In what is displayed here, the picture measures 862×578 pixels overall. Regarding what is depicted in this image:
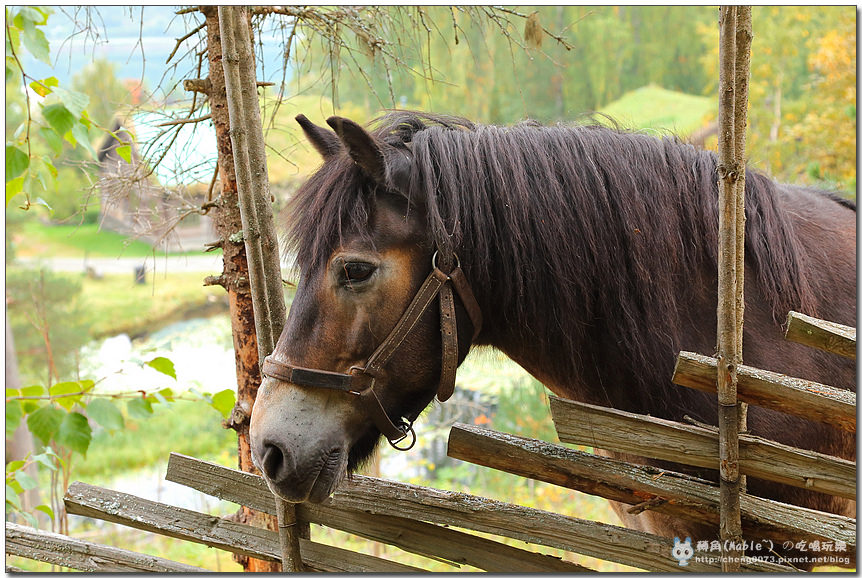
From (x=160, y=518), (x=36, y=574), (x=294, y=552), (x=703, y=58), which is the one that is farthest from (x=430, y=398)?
(x=703, y=58)

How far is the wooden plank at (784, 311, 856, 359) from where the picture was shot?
1.62 meters

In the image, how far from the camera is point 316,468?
1759 millimetres

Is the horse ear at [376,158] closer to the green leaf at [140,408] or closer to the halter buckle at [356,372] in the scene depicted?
the halter buckle at [356,372]

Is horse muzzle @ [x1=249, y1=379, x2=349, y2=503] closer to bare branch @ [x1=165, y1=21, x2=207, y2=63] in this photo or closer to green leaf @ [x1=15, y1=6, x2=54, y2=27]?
green leaf @ [x1=15, y1=6, x2=54, y2=27]

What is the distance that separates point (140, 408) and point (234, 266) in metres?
0.65

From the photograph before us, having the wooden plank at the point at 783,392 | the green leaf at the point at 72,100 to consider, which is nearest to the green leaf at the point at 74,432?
the green leaf at the point at 72,100

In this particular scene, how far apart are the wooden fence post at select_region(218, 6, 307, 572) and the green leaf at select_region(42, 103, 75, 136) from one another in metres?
0.50

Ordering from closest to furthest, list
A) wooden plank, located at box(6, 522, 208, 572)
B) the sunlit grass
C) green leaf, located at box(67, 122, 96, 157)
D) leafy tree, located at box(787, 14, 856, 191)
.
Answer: green leaf, located at box(67, 122, 96, 157), wooden plank, located at box(6, 522, 208, 572), leafy tree, located at box(787, 14, 856, 191), the sunlit grass

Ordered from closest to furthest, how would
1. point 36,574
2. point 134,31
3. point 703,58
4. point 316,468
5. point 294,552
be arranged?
1. point 316,468
2. point 294,552
3. point 36,574
4. point 134,31
5. point 703,58

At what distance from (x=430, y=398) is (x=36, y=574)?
5.11ft

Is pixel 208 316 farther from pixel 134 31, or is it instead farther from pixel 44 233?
pixel 134 31

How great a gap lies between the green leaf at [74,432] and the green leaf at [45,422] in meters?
0.06

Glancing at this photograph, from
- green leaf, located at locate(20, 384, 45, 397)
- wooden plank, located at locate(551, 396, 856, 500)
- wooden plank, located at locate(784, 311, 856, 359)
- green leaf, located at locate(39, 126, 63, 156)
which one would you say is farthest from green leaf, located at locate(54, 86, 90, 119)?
wooden plank, located at locate(784, 311, 856, 359)

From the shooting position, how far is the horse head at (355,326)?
177 centimetres
